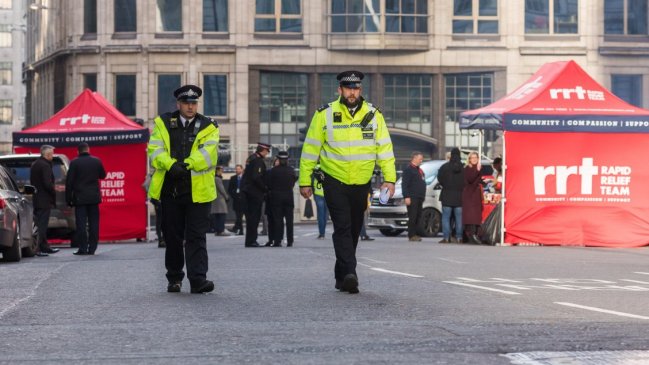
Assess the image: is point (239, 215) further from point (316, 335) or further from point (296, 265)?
point (316, 335)

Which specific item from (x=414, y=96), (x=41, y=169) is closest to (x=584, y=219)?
(x=41, y=169)

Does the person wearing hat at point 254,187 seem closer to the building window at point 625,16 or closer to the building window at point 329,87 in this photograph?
the building window at point 329,87

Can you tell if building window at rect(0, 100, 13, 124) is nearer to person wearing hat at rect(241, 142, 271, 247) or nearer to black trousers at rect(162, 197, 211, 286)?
person wearing hat at rect(241, 142, 271, 247)

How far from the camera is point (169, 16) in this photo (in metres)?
63.3

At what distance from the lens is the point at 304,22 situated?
206ft

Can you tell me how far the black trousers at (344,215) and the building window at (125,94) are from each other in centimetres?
5005

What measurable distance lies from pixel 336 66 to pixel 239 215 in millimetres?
24828

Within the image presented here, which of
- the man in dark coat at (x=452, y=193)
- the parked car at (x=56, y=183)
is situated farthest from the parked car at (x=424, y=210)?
the parked car at (x=56, y=183)

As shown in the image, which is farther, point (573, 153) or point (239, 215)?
point (239, 215)

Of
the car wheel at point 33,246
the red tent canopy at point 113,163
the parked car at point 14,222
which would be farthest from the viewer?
the red tent canopy at point 113,163

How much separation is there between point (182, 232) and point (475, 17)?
50161 mm

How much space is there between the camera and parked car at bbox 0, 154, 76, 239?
2831cm

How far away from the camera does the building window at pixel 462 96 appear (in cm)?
6294

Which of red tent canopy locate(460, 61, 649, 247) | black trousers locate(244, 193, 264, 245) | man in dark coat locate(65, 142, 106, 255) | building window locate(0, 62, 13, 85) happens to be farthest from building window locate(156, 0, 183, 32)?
building window locate(0, 62, 13, 85)
